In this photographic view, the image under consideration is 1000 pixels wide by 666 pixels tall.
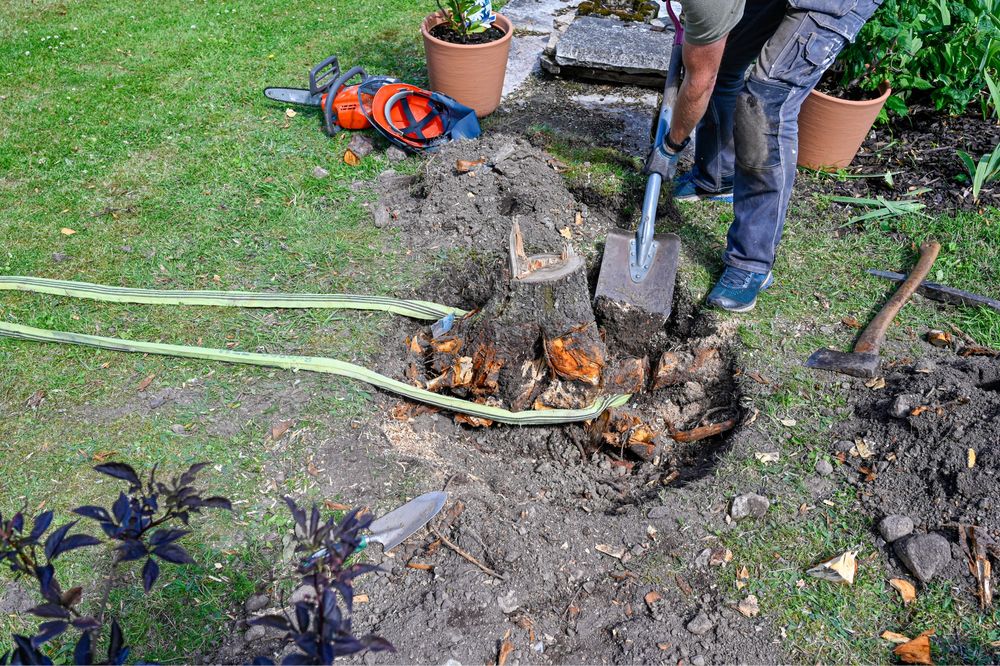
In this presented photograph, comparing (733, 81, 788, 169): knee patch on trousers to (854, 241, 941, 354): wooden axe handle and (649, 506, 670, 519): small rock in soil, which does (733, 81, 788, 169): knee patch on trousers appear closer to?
(854, 241, 941, 354): wooden axe handle

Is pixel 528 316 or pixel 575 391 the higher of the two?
pixel 528 316

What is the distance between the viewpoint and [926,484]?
7.88 feet

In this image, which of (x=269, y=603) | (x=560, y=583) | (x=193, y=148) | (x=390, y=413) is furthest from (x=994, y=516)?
(x=193, y=148)

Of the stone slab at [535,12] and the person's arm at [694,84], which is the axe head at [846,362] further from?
the stone slab at [535,12]

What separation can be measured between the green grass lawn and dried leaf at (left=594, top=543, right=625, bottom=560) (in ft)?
1.32

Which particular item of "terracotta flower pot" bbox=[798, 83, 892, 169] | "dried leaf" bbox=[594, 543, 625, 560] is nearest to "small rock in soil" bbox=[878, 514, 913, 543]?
"dried leaf" bbox=[594, 543, 625, 560]

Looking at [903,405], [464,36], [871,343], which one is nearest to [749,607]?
[903,405]

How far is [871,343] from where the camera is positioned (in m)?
3.05

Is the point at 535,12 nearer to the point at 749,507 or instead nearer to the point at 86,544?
the point at 749,507

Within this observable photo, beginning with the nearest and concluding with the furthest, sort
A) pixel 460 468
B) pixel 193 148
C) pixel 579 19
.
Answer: pixel 460 468 < pixel 193 148 < pixel 579 19

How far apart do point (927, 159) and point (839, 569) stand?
10.0 feet

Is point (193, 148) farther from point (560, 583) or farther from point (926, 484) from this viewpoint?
point (926, 484)

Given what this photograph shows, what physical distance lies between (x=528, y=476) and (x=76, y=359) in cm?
207

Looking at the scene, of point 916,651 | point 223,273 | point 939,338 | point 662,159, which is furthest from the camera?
point 223,273
